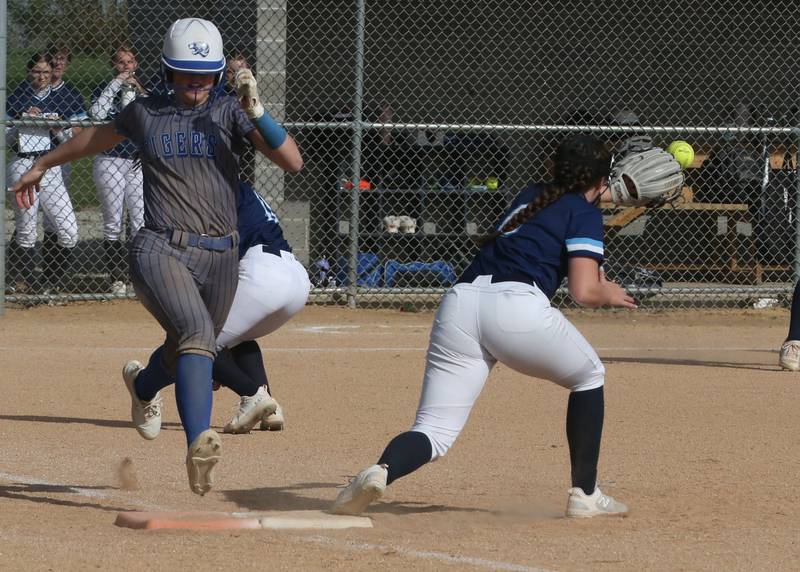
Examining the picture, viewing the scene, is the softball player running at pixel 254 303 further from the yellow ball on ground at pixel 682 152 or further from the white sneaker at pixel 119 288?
the white sneaker at pixel 119 288

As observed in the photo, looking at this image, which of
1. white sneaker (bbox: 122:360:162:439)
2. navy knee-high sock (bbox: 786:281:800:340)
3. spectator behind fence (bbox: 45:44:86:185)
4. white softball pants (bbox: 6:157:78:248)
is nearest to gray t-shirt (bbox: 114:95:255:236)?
white sneaker (bbox: 122:360:162:439)

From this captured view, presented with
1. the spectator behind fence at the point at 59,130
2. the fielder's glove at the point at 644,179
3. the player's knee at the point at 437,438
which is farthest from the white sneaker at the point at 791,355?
the spectator behind fence at the point at 59,130

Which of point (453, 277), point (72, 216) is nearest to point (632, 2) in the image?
point (453, 277)

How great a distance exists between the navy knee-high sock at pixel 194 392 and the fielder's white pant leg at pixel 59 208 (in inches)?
279

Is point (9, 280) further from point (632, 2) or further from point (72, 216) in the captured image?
point (632, 2)

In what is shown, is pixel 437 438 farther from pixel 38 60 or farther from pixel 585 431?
pixel 38 60

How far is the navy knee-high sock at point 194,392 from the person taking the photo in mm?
4590

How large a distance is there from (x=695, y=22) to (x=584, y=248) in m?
11.6

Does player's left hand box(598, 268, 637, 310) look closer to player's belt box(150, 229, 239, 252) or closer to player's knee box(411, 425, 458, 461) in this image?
player's knee box(411, 425, 458, 461)

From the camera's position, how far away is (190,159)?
4.78 m

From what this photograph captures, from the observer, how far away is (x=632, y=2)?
15.1m

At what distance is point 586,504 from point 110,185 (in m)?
7.61

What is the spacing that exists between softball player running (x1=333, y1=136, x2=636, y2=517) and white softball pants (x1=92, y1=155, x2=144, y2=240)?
7139 mm

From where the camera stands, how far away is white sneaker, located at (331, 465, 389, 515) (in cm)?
439
